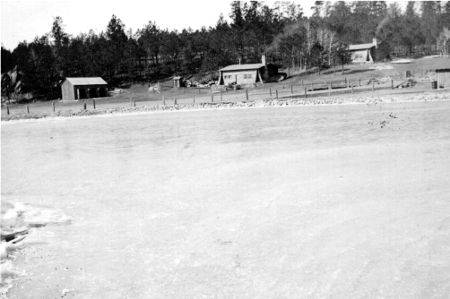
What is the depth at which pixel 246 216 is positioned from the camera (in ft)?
31.6

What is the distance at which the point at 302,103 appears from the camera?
3316cm

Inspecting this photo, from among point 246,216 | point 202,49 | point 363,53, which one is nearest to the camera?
point 246,216

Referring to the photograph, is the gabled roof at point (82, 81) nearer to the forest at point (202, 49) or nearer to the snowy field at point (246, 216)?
the forest at point (202, 49)

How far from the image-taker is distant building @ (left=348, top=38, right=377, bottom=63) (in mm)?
76812

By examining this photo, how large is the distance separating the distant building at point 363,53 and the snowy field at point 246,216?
60233 millimetres

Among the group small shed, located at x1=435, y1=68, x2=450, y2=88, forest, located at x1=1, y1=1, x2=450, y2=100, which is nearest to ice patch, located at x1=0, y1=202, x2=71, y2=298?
small shed, located at x1=435, y1=68, x2=450, y2=88

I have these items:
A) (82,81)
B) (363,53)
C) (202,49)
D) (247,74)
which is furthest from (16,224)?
(202,49)

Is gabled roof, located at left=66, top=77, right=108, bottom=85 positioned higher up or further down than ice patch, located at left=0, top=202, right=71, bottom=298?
higher up

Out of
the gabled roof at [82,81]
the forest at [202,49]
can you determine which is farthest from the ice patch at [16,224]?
the forest at [202,49]

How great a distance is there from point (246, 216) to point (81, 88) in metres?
54.3

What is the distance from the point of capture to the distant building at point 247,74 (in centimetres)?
6231

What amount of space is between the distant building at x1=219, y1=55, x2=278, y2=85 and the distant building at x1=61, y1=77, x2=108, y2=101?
15.5 metres

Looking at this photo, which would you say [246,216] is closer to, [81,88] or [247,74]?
[81,88]

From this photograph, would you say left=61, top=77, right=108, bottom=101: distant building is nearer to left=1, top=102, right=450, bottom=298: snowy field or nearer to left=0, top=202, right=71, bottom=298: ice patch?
left=1, top=102, right=450, bottom=298: snowy field
